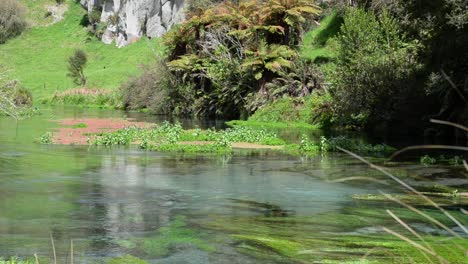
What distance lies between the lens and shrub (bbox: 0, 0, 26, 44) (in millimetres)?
112363

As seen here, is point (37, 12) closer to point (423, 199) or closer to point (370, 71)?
point (370, 71)

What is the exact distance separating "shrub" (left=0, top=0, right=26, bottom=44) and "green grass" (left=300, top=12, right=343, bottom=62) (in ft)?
207

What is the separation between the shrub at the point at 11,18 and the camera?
11236 cm

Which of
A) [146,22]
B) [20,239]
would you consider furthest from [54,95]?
[20,239]

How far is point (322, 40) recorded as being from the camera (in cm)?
6288

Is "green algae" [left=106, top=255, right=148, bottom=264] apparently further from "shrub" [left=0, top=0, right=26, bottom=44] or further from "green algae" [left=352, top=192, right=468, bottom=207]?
"shrub" [left=0, top=0, right=26, bottom=44]

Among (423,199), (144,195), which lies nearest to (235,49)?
(144,195)

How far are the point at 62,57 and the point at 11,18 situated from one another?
18.2 m

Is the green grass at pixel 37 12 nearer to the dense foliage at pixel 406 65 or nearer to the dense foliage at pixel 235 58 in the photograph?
the dense foliage at pixel 235 58

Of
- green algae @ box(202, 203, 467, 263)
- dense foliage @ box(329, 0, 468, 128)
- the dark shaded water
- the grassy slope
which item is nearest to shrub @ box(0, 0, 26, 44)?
the grassy slope

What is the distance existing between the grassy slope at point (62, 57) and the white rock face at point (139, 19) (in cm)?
247

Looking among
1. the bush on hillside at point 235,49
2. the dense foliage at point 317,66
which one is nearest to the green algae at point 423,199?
the dense foliage at point 317,66

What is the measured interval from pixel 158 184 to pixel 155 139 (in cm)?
1431

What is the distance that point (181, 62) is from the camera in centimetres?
6094
